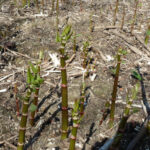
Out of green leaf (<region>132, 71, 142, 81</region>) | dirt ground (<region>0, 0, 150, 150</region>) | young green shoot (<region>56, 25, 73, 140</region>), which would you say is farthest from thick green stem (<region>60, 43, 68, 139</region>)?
green leaf (<region>132, 71, 142, 81</region>)

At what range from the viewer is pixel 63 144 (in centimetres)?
229

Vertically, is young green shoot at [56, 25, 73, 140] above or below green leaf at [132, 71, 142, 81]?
above

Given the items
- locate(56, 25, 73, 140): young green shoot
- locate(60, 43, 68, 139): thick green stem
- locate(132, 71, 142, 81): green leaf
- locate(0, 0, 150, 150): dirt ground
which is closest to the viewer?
locate(56, 25, 73, 140): young green shoot

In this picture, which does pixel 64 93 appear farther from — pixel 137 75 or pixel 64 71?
pixel 137 75

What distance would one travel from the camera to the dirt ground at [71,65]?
241 centimetres

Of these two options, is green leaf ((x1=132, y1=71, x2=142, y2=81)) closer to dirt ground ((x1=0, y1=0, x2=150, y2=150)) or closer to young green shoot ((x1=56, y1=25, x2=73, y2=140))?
dirt ground ((x1=0, y1=0, x2=150, y2=150))

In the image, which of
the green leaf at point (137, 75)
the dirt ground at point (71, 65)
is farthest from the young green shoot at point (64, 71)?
the green leaf at point (137, 75)

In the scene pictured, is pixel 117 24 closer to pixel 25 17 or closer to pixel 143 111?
pixel 25 17

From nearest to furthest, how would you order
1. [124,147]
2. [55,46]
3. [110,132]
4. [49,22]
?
[124,147], [110,132], [55,46], [49,22]

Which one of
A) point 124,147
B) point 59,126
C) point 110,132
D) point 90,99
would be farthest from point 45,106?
point 124,147

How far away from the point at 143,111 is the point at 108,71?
0.97m

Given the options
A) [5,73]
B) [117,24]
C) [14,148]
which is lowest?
[14,148]

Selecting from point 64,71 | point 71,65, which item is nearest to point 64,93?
point 64,71

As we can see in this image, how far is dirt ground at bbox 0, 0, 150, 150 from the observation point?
7.89ft
